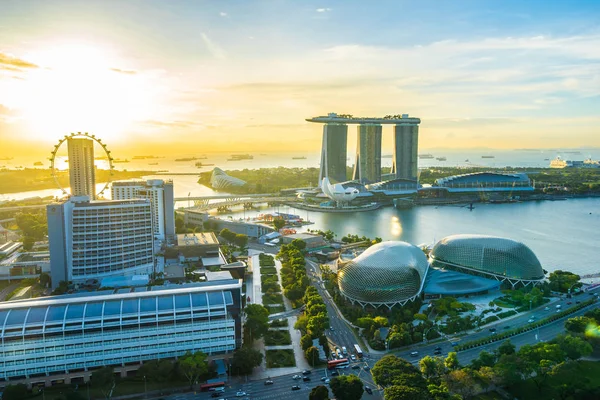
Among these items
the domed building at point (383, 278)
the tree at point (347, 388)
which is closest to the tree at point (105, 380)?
the tree at point (347, 388)

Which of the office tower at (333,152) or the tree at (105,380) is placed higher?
the office tower at (333,152)

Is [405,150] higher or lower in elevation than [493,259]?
higher

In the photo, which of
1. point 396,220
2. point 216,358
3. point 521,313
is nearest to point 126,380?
point 216,358

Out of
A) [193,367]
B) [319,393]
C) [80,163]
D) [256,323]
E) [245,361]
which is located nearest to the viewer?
[319,393]

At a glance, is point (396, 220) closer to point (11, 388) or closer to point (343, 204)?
point (343, 204)

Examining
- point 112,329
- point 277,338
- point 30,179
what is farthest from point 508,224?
point 30,179

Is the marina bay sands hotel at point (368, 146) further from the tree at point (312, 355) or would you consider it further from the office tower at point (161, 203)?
the tree at point (312, 355)

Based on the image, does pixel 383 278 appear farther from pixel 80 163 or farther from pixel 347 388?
pixel 80 163

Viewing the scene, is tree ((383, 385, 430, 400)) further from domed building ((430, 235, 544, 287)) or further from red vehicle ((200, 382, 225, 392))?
domed building ((430, 235, 544, 287))
